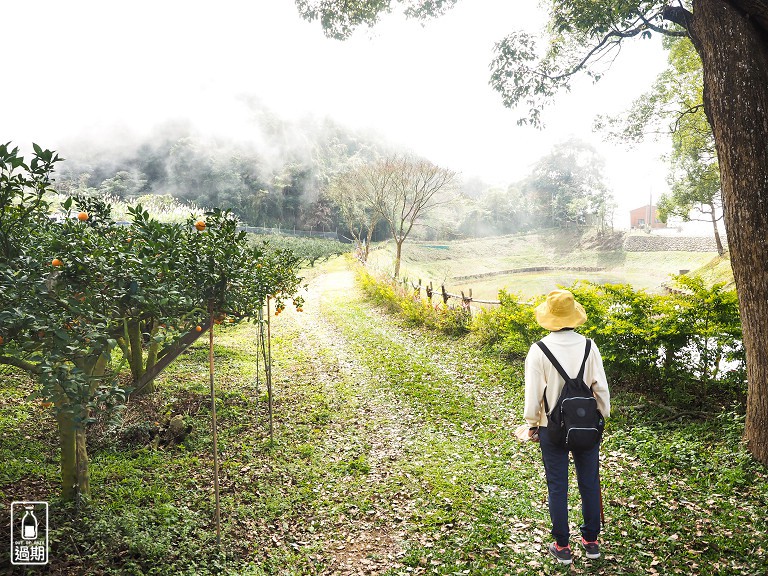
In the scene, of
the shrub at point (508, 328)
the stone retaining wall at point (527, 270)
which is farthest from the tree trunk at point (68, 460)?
the stone retaining wall at point (527, 270)

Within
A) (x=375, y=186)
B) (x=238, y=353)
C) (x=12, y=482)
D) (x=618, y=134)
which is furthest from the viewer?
(x=375, y=186)

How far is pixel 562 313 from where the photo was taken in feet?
9.20

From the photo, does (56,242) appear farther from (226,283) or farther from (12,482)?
(12,482)

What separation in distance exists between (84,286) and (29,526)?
1.57 metres

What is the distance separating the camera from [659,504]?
141 inches

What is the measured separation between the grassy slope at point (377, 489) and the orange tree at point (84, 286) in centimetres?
82

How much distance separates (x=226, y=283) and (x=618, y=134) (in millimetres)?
11793

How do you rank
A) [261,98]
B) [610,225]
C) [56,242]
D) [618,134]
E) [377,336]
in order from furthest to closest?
1. [261,98]
2. [610,225]
3. [618,134]
4. [377,336]
5. [56,242]

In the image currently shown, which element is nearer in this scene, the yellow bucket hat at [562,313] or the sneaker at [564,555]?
the yellow bucket hat at [562,313]

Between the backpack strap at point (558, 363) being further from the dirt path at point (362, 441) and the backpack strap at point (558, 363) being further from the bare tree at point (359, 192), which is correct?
the bare tree at point (359, 192)

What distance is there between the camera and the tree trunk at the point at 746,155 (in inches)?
145

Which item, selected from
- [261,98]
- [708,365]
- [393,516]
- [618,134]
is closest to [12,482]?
[393,516]

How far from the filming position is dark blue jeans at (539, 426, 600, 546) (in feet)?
9.30

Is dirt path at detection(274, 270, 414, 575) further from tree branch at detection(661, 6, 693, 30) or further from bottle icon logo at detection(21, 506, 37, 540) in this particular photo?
tree branch at detection(661, 6, 693, 30)
